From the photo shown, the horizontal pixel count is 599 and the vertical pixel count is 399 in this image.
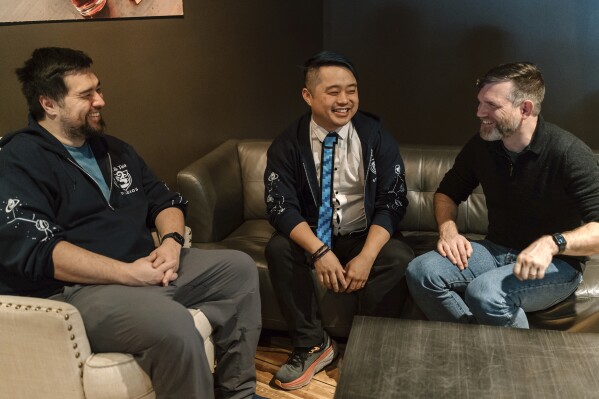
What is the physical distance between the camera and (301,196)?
8.65 feet

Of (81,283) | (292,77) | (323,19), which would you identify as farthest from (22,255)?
(323,19)

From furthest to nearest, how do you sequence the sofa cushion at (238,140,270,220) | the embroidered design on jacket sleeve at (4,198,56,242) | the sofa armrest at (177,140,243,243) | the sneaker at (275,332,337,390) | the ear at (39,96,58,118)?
the sofa cushion at (238,140,270,220) < the sofa armrest at (177,140,243,243) < the sneaker at (275,332,337,390) < the ear at (39,96,58,118) < the embroidered design on jacket sleeve at (4,198,56,242)

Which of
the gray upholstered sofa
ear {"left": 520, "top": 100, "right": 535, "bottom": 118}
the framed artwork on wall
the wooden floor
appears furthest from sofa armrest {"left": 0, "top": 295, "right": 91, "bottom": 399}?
ear {"left": 520, "top": 100, "right": 535, "bottom": 118}

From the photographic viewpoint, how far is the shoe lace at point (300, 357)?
8.07 ft

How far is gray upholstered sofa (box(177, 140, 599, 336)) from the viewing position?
2.56 m

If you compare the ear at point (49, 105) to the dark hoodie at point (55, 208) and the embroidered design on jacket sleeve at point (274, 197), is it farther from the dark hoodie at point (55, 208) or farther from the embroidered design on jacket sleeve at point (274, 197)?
the embroidered design on jacket sleeve at point (274, 197)

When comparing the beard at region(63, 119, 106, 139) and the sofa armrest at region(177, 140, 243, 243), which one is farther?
the sofa armrest at region(177, 140, 243, 243)

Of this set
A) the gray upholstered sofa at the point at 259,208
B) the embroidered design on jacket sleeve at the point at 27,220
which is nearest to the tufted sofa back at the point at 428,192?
the gray upholstered sofa at the point at 259,208

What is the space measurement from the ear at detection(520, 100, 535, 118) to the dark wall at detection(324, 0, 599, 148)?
1.56 metres

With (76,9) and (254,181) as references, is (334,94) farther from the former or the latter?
(76,9)

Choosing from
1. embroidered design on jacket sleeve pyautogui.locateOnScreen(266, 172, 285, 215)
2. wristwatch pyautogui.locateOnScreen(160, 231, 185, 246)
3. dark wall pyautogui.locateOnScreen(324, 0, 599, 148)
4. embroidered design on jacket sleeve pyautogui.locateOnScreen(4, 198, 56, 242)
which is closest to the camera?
embroidered design on jacket sleeve pyautogui.locateOnScreen(4, 198, 56, 242)

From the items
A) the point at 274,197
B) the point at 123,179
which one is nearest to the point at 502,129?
the point at 274,197

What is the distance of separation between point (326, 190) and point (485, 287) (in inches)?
31.1

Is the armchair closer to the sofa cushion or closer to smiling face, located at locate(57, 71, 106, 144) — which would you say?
smiling face, located at locate(57, 71, 106, 144)
